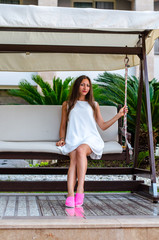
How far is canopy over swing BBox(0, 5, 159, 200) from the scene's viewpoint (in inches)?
184

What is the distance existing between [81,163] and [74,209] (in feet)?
1.71

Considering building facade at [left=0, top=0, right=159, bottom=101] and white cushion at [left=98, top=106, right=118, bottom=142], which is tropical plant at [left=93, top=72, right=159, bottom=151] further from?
building facade at [left=0, top=0, right=159, bottom=101]

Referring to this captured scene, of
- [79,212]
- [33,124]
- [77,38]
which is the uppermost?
[77,38]

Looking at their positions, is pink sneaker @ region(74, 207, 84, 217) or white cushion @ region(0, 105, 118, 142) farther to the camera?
white cushion @ region(0, 105, 118, 142)

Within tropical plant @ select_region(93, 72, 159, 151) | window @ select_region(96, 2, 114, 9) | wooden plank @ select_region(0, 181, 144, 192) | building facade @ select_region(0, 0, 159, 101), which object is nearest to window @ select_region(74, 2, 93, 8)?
building facade @ select_region(0, 0, 159, 101)

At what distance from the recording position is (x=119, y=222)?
3.48 metres

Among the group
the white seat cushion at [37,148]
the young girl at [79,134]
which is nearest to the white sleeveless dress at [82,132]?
the young girl at [79,134]

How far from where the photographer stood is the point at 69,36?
621 cm

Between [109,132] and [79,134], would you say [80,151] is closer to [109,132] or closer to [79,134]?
[79,134]

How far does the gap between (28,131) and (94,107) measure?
1200 millimetres

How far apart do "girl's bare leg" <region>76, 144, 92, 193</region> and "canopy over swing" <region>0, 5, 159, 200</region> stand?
0.85m

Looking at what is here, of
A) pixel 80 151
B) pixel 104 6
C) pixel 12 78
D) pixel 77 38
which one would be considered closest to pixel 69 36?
pixel 77 38

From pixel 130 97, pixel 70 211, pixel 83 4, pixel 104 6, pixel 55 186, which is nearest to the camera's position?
pixel 70 211

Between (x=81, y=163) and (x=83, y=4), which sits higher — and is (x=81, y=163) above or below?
below
